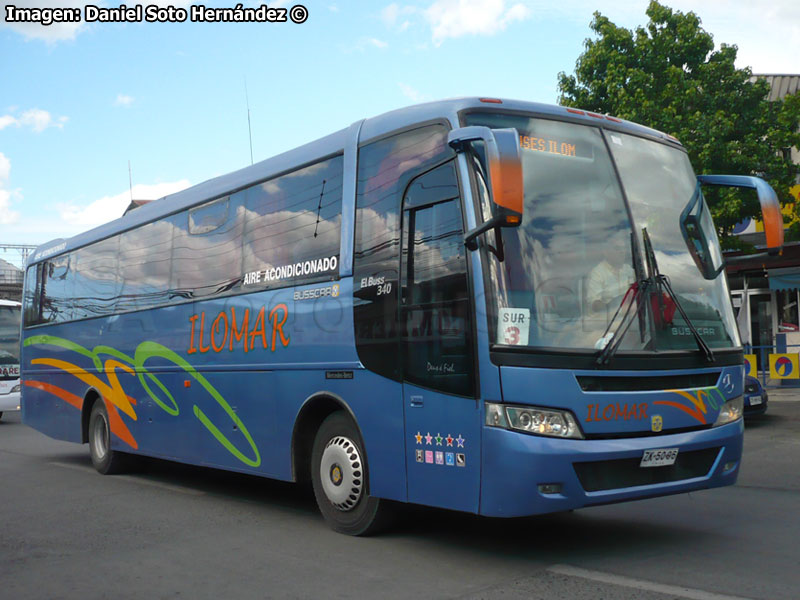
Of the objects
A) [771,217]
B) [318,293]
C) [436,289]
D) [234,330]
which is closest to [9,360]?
[234,330]

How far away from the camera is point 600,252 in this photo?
6.42 meters

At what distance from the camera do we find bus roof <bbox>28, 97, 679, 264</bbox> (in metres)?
6.75

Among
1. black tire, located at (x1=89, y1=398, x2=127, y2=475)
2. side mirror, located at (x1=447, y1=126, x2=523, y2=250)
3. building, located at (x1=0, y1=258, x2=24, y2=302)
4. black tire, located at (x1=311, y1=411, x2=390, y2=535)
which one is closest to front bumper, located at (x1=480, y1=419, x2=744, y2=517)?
side mirror, located at (x1=447, y1=126, x2=523, y2=250)

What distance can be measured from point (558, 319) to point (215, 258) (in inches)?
191

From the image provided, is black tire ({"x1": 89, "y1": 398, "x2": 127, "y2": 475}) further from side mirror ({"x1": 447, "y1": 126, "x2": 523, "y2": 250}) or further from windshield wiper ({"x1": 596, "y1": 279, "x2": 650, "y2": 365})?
side mirror ({"x1": 447, "y1": 126, "x2": 523, "y2": 250})

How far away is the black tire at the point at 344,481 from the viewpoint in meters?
7.33

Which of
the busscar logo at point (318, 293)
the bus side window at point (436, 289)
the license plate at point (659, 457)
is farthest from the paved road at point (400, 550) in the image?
the busscar logo at point (318, 293)

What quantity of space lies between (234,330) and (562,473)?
4.43 meters

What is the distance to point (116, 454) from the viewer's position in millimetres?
12617

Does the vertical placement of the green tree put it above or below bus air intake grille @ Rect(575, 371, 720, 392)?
above

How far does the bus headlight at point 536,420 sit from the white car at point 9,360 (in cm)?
2038

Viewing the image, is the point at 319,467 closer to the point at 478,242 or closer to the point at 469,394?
the point at 469,394

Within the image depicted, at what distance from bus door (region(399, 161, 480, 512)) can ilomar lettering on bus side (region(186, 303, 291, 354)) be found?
1943mm

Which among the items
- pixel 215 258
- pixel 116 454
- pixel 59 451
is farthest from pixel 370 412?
pixel 59 451
